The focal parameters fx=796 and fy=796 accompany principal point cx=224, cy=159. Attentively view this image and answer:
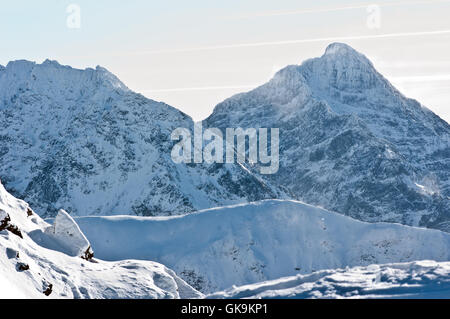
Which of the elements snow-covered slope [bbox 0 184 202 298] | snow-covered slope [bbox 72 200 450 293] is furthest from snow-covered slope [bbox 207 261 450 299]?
snow-covered slope [bbox 72 200 450 293]

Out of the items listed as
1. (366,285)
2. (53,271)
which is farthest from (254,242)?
(366,285)

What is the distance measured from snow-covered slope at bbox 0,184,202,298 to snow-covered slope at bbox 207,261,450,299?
18.1m

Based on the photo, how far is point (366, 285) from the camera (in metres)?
52.0

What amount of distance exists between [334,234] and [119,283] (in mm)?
62731

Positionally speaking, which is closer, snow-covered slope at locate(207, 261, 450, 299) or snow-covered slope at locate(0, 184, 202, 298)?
snow-covered slope at locate(207, 261, 450, 299)

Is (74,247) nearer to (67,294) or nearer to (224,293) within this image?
(67,294)

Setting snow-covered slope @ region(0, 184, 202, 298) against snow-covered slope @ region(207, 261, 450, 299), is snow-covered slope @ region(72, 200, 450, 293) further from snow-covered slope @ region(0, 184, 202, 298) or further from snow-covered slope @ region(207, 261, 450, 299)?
snow-covered slope @ region(207, 261, 450, 299)

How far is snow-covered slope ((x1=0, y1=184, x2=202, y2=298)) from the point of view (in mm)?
63938

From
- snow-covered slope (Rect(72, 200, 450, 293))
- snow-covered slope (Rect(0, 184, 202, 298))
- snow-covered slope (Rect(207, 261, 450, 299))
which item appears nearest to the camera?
snow-covered slope (Rect(207, 261, 450, 299))

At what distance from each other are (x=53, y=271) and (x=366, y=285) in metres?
30.2

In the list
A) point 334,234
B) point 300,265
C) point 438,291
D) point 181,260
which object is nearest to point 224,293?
point 438,291

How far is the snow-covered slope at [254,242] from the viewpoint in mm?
117188

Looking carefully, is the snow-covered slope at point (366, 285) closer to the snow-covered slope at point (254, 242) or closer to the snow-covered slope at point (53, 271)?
the snow-covered slope at point (53, 271)

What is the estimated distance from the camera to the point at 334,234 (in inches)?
5202
